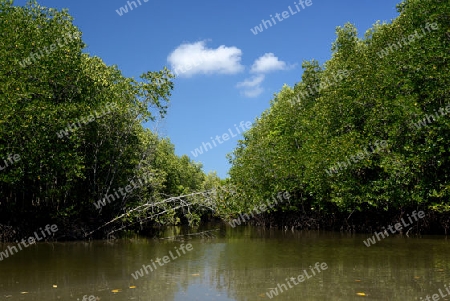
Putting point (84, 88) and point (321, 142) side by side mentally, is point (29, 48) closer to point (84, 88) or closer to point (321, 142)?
point (84, 88)

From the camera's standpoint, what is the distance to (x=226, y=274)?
10.4m

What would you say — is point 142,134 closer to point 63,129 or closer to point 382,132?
point 63,129

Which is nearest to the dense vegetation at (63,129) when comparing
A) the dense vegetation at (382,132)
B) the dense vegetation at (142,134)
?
the dense vegetation at (142,134)

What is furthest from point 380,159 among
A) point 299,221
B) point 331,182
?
point 299,221

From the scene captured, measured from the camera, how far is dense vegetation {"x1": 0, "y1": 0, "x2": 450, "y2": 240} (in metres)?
17.5

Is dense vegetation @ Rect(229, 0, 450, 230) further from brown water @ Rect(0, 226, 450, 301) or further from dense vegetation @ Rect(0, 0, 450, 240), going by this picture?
brown water @ Rect(0, 226, 450, 301)

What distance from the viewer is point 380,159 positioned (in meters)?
21.8

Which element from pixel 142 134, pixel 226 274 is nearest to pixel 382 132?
pixel 142 134

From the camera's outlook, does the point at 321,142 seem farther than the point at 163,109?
Yes

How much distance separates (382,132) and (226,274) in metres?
15.4

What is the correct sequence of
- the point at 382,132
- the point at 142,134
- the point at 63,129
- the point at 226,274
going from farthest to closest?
the point at 142,134 < the point at 382,132 < the point at 63,129 < the point at 226,274

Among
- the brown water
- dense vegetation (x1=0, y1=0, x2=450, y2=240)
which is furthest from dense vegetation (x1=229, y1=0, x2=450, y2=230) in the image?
the brown water

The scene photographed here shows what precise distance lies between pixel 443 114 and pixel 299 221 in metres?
13.3

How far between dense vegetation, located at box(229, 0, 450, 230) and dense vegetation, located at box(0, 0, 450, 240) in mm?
76
